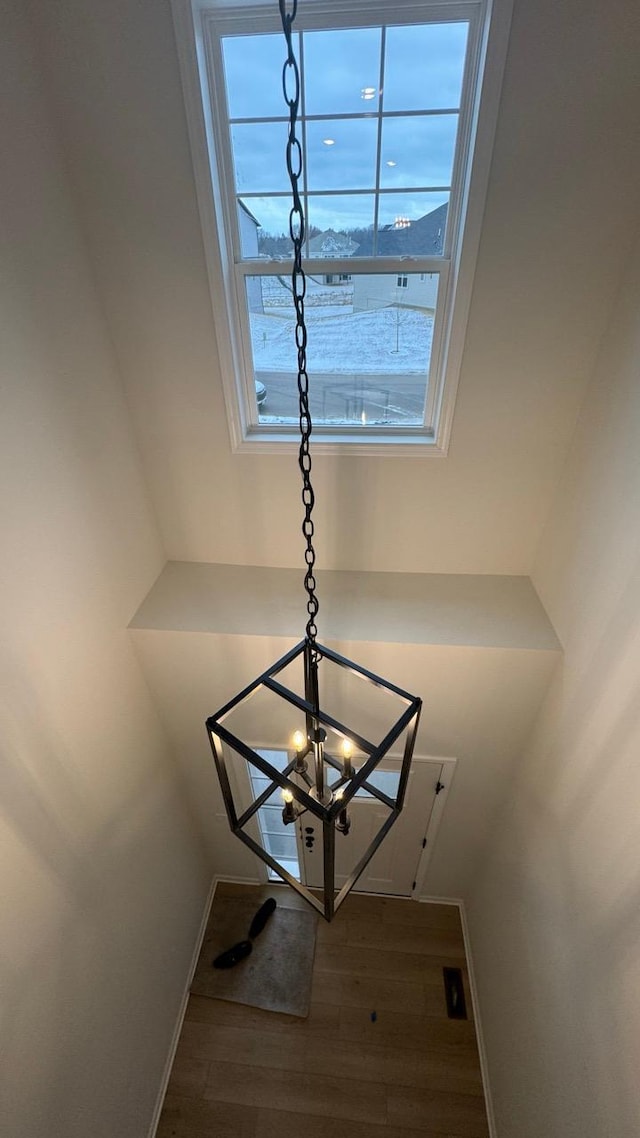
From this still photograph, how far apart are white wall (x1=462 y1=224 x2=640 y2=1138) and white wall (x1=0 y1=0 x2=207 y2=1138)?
1797 mm

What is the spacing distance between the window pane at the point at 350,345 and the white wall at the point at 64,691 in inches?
27.0

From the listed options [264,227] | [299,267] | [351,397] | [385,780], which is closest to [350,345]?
[351,397]

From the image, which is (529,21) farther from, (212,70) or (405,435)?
(405,435)

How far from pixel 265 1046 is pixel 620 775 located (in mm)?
2586

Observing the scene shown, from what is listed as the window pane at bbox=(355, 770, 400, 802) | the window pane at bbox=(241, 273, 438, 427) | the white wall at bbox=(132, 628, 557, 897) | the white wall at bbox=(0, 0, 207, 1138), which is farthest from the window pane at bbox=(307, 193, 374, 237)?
the window pane at bbox=(355, 770, 400, 802)

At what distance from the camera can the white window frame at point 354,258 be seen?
1583 mm

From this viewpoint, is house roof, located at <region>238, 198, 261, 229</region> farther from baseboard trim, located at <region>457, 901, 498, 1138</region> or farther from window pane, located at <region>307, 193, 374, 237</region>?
baseboard trim, located at <region>457, 901, 498, 1138</region>

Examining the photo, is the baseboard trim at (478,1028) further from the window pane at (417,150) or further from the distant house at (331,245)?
the window pane at (417,150)

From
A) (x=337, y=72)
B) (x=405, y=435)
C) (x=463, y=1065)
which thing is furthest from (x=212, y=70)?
(x=463, y=1065)

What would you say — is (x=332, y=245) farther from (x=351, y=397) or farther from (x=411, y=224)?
(x=351, y=397)

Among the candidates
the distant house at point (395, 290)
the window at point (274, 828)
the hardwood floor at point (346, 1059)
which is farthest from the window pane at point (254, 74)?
the hardwood floor at point (346, 1059)

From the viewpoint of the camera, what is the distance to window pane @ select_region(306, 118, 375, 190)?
1.77m

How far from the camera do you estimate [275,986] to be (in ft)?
9.67

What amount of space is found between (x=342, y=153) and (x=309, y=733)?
2.00 meters
